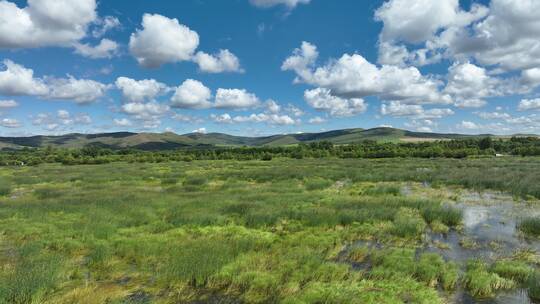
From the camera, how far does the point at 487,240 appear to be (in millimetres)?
15375

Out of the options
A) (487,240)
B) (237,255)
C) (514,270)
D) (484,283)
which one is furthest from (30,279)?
(487,240)

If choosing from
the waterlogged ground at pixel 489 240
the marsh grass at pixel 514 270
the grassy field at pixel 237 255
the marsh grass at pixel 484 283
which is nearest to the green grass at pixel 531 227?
the grassy field at pixel 237 255

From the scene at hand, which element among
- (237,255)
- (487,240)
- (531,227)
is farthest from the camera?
(531,227)

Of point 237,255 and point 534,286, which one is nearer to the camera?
point 534,286

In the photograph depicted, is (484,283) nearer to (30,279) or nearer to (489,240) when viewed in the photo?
(489,240)

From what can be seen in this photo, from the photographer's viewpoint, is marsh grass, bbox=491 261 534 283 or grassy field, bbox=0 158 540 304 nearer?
grassy field, bbox=0 158 540 304

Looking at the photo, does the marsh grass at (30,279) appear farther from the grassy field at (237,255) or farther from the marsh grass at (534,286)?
the marsh grass at (534,286)

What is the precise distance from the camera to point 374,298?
367 inches

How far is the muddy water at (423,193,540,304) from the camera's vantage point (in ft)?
32.7

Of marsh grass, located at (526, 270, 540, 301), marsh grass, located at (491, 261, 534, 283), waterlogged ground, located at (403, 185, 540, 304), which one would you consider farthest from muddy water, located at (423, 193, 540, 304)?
marsh grass, located at (491, 261, 534, 283)

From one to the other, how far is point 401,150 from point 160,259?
9229 centimetres

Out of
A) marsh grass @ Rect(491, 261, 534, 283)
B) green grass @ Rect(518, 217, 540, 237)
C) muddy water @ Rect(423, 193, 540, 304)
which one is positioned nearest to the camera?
muddy water @ Rect(423, 193, 540, 304)

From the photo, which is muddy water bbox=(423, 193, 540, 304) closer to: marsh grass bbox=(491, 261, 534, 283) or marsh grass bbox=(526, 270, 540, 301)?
marsh grass bbox=(526, 270, 540, 301)

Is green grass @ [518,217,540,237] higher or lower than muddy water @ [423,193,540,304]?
higher
